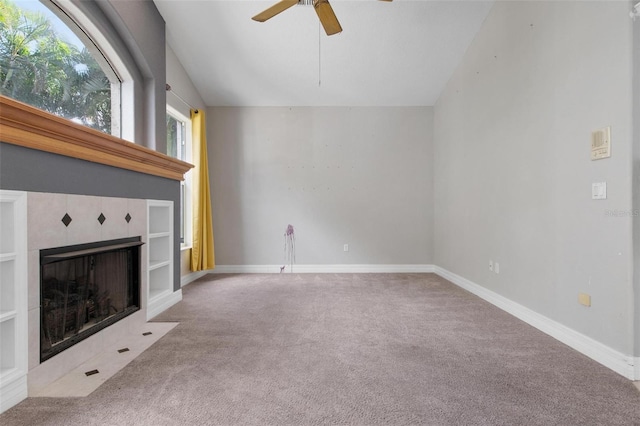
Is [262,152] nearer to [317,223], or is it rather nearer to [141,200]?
[317,223]

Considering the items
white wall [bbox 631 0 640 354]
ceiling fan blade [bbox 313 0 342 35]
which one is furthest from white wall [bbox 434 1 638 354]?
ceiling fan blade [bbox 313 0 342 35]

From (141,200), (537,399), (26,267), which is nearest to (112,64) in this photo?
(141,200)

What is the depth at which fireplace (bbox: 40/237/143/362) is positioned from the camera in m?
1.71

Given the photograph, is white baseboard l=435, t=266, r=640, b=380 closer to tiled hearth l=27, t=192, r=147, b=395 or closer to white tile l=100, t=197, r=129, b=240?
tiled hearth l=27, t=192, r=147, b=395

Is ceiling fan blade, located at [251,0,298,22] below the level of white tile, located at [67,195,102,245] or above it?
above

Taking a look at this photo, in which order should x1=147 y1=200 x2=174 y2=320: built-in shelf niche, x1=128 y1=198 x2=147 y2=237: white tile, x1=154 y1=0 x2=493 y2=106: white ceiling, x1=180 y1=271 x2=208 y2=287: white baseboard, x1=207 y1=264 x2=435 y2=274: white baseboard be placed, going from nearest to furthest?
x1=128 y1=198 x2=147 y2=237: white tile < x1=147 y1=200 x2=174 y2=320: built-in shelf niche < x1=154 y1=0 x2=493 y2=106: white ceiling < x1=180 y1=271 x2=208 y2=287: white baseboard < x1=207 y1=264 x2=435 y2=274: white baseboard

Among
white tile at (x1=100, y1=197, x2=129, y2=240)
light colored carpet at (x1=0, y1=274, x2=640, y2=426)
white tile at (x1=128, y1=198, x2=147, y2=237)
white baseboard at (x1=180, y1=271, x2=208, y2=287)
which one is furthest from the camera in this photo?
white baseboard at (x1=180, y1=271, x2=208, y2=287)

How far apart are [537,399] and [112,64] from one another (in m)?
4.11

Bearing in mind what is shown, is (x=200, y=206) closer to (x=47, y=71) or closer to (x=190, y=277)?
(x=190, y=277)

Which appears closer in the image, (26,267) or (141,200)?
(26,267)

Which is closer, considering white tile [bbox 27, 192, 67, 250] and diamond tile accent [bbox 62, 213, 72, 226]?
white tile [bbox 27, 192, 67, 250]

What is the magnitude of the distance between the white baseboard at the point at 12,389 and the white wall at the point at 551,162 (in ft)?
11.0

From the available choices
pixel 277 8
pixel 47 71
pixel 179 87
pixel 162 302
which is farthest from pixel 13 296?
pixel 179 87

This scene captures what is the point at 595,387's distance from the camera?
162 centimetres
